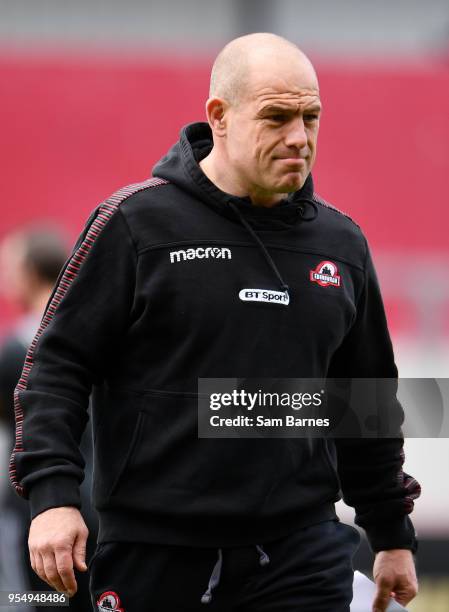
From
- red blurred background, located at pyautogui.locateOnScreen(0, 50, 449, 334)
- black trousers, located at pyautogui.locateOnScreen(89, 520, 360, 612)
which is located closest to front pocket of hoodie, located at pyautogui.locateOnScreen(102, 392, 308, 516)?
black trousers, located at pyautogui.locateOnScreen(89, 520, 360, 612)

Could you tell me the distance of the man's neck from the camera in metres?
2.82

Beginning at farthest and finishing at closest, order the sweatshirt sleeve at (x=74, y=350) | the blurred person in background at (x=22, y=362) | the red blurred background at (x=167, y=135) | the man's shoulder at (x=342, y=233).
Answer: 1. the red blurred background at (x=167, y=135)
2. the blurred person in background at (x=22, y=362)
3. the man's shoulder at (x=342, y=233)
4. the sweatshirt sleeve at (x=74, y=350)

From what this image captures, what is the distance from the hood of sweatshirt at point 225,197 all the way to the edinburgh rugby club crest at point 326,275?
0.39ft

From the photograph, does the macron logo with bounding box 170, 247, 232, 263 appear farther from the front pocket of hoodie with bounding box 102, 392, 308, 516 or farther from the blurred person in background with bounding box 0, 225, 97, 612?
the blurred person in background with bounding box 0, 225, 97, 612

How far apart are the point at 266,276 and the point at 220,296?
0.12 meters

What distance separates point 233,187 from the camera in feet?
9.25

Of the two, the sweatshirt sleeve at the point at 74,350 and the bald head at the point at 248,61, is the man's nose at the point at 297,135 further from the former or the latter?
the sweatshirt sleeve at the point at 74,350

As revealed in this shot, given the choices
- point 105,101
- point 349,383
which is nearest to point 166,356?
point 349,383

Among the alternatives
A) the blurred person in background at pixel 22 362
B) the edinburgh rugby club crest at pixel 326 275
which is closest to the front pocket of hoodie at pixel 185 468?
the edinburgh rugby club crest at pixel 326 275

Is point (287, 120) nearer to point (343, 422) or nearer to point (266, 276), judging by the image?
point (266, 276)

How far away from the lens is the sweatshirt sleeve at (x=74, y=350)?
260 centimetres

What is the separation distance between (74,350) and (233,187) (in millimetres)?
523

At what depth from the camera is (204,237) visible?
273cm

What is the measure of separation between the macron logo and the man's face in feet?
0.58
